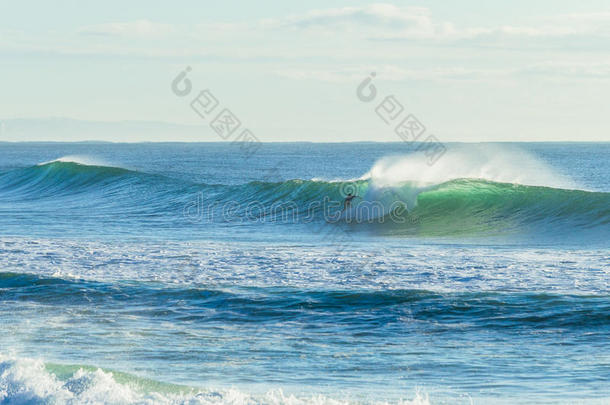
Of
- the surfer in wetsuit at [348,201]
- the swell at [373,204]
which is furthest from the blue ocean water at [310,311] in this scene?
the surfer in wetsuit at [348,201]

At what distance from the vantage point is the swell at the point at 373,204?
71.1 ft

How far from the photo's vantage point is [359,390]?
708cm

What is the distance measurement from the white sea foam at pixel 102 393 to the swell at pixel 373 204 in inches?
543

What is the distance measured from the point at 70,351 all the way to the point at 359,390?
3243mm

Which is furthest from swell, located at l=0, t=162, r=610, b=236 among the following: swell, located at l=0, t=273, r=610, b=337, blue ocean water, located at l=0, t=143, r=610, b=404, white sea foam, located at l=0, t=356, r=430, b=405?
white sea foam, located at l=0, t=356, r=430, b=405

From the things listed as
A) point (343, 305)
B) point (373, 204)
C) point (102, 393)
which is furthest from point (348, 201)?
point (102, 393)

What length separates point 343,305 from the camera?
10594 mm

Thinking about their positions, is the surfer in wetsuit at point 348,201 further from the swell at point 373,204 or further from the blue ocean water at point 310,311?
the blue ocean water at point 310,311

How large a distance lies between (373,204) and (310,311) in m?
15.2

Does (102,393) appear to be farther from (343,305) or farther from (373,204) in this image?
(373,204)

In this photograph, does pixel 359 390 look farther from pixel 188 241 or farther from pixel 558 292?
pixel 188 241

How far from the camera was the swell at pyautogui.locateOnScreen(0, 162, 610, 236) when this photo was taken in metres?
21.7

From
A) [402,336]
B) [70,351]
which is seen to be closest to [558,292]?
[402,336]

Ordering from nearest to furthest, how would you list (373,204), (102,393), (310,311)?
(102,393) < (310,311) < (373,204)
